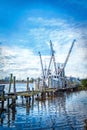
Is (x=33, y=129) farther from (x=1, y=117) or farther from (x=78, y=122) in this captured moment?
(x=1, y=117)

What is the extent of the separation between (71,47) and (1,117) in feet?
206

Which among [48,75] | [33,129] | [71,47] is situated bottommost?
[33,129]

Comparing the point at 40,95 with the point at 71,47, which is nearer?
the point at 40,95

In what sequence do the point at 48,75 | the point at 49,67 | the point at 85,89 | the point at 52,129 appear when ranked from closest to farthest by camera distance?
the point at 52,129 → the point at 48,75 → the point at 49,67 → the point at 85,89

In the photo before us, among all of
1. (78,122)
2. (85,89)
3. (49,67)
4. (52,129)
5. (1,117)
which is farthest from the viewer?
(85,89)

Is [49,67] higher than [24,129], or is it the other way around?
[49,67]

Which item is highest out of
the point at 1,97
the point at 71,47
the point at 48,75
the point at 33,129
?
the point at 71,47

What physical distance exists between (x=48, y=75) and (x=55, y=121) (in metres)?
52.0

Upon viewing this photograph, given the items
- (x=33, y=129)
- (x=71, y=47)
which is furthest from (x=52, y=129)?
(x=71, y=47)

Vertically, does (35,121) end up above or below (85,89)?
below

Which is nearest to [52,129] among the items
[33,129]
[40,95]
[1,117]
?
[33,129]

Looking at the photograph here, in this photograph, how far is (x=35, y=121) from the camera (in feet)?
84.3

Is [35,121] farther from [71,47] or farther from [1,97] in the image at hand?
[71,47]

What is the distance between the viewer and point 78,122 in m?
23.9
